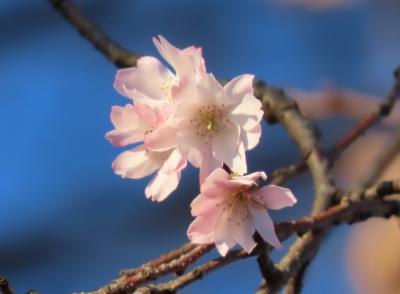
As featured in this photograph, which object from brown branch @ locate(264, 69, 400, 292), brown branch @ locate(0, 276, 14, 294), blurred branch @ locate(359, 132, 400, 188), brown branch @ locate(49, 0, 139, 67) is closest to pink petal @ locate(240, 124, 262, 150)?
brown branch @ locate(264, 69, 400, 292)

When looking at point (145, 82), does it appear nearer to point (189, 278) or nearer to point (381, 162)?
point (189, 278)

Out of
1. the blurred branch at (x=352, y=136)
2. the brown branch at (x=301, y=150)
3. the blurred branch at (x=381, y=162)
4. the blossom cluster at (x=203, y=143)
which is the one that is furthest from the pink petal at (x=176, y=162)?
the blurred branch at (x=381, y=162)

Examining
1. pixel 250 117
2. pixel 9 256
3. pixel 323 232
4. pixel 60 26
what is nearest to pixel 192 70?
pixel 250 117

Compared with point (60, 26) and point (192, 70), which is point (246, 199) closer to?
point (192, 70)

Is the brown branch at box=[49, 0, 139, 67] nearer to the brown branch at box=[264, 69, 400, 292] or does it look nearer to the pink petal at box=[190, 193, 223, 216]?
the brown branch at box=[264, 69, 400, 292]

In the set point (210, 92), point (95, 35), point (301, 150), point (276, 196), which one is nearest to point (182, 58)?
point (210, 92)

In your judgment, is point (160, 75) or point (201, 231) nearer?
point (201, 231)
